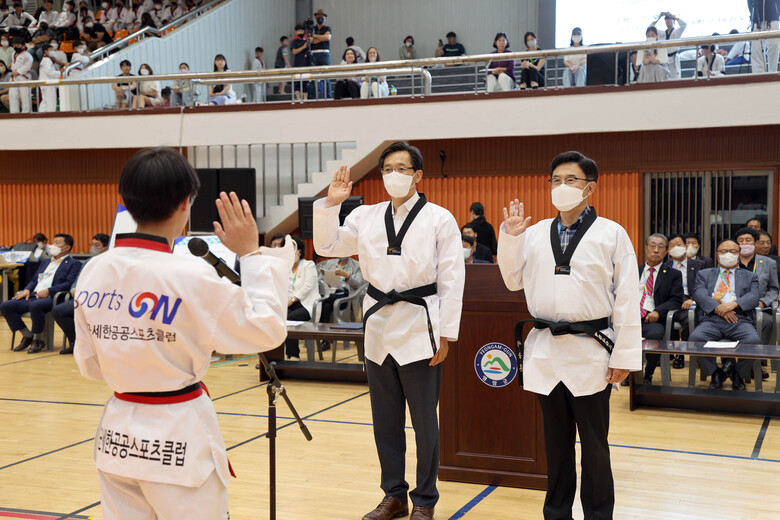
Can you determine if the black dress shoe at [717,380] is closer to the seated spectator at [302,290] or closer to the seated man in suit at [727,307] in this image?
the seated man in suit at [727,307]

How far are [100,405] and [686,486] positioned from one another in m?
4.24

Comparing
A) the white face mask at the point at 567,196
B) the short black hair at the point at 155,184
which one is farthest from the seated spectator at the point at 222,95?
the short black hair at the point at 155,184

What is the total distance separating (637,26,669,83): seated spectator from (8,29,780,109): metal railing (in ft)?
0.49

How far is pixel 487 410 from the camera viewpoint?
3924 mm

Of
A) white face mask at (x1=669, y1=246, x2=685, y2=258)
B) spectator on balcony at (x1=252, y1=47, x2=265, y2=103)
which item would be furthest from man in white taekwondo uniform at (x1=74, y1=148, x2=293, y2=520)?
spectator on balcony at (x1=252, y1=47, x2=265, y2=103)

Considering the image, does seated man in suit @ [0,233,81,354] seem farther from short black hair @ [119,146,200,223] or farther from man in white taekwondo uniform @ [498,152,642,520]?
short black hair @ [119,146,200,223]

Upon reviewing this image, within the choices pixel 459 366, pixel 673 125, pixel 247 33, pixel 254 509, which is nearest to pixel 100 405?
pixel 254 509

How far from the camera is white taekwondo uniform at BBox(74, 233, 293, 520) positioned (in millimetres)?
1794

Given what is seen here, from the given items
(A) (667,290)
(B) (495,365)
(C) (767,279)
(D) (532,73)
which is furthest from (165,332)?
(D) (532,73)

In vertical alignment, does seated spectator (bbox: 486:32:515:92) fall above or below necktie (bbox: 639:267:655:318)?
above

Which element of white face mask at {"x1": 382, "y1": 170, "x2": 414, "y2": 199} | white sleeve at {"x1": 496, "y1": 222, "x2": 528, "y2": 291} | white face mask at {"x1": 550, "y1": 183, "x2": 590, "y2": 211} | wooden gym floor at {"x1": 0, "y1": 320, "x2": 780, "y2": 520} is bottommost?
wooden gym floor at {"x1": 0, "y1": 320, "x2": 780, "y2": 520}

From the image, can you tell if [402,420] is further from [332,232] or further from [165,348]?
[165,348]

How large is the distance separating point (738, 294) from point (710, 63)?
3860 millimetres

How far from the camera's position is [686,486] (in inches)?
159
